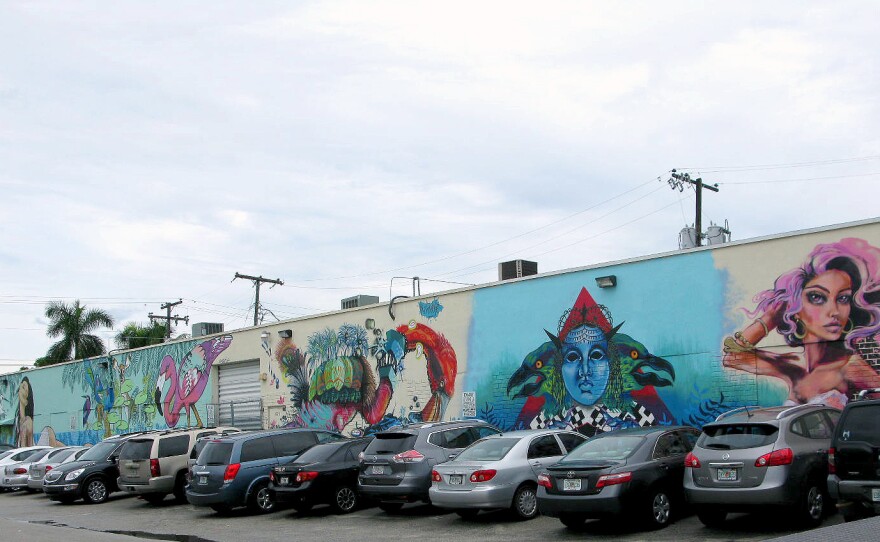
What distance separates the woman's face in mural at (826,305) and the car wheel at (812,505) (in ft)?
16.0

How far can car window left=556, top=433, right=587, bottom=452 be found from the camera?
15181mm

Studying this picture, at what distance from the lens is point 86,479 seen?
2239 centimetres

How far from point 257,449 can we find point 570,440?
253 inches

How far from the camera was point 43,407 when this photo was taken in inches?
1649

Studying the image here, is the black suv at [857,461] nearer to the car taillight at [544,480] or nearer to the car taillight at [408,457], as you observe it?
the car taillight at [544,480]

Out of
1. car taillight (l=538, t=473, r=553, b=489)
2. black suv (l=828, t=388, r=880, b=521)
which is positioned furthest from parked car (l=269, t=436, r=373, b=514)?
black suv (l=828, t=388, r=880, b=521)

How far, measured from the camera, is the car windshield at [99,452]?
2308 centimetres

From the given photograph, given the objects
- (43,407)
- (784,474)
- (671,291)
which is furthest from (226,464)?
(43,407)

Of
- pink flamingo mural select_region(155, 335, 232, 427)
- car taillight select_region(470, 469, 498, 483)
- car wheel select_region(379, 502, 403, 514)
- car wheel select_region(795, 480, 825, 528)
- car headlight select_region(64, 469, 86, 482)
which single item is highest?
pink flamingo mural select_region(155, 335, 232, 427)

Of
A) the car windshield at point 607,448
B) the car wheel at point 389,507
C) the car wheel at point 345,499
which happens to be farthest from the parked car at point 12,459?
the car windshield at point 607,448

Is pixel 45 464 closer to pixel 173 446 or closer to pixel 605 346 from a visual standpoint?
pixel 173 446

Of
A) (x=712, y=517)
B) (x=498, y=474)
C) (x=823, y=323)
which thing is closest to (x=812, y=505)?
(x=712, y=517)

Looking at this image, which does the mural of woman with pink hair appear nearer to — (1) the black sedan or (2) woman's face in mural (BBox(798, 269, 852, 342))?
(2) woman's face in mural (BBox(798, 269, 852, 342))

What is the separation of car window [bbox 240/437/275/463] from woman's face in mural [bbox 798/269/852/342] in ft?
34.1
